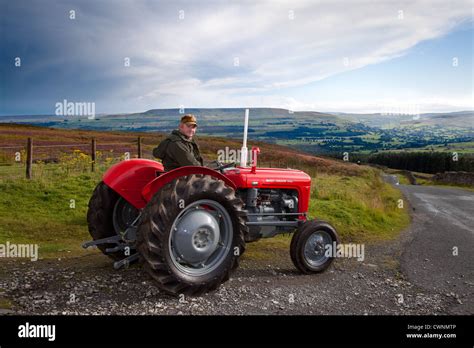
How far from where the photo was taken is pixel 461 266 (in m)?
7.16

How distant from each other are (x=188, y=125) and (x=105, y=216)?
1.93 meters

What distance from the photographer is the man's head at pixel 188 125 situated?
5.35 meters

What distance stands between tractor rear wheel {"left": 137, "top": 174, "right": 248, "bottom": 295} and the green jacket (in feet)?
1.15

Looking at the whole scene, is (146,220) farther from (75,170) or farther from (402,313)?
(75,170)

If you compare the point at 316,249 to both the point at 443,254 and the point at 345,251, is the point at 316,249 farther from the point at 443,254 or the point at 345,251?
the point at 443,254

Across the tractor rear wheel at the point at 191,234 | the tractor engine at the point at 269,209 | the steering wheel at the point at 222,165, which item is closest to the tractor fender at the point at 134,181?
the steering wheel at the point at 222,165

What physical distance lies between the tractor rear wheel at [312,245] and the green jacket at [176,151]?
1.93m

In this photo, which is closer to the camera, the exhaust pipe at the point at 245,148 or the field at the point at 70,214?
the exhaust pipe at the point at 245,148

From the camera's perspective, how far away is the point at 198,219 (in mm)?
4992

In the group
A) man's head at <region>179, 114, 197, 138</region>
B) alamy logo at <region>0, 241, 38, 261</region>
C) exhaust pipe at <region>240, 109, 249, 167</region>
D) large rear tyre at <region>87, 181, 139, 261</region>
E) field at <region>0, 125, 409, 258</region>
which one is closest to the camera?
man's head at <region>179, 114, 197, 138</region>

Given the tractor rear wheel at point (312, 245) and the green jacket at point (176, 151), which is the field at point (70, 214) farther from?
the green jacket at point (176, 151)

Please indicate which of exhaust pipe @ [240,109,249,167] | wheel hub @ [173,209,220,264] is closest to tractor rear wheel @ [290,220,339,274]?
exhaust pipe @ [240,109,249,167]

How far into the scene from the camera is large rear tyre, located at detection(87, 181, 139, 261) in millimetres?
6031

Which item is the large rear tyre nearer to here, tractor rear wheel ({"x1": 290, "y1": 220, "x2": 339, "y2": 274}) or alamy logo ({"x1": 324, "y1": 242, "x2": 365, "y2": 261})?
tractor rear wheel ({"x1": 290, "y1": 220, "x2": 339, "y2": 274})
